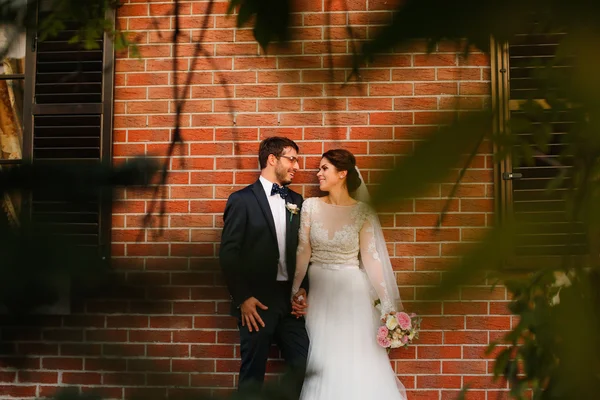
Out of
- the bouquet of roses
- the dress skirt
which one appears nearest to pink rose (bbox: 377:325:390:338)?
the bouquet of roses

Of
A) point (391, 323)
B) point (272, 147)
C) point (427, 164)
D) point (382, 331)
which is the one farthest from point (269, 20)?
point (382, 331)

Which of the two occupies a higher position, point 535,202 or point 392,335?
point 535,202

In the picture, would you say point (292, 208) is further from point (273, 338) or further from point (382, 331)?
point (382, 331)

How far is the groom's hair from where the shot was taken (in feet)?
9.59

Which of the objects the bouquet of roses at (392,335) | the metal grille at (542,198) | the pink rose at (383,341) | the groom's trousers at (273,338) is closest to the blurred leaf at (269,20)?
the metal grille at (542,198)

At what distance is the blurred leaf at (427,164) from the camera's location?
23 centimetres

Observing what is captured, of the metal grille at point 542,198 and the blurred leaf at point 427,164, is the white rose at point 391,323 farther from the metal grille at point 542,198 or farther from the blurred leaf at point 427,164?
the blurred leaf at point 427,164

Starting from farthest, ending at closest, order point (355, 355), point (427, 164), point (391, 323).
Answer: point (355, 355) → point (391, 323) → point (427, 164)

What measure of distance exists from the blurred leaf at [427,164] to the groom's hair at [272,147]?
8.53ft

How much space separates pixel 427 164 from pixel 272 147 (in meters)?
2.75

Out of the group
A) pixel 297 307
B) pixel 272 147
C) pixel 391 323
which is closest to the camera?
pixel 272 147

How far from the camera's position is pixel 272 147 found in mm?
2967

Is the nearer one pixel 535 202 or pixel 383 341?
pixel 535 202

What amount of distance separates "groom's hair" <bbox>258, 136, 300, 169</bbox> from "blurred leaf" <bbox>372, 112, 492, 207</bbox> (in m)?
2.60
